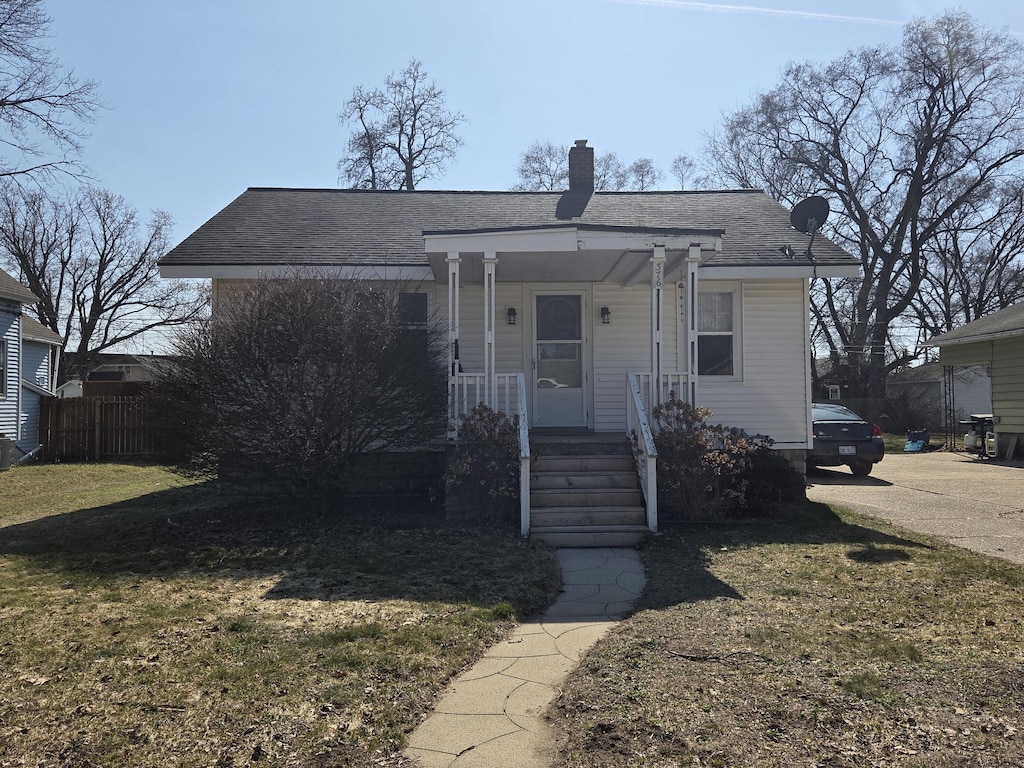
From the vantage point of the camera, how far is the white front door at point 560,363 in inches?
430

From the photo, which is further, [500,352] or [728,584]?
[500,352]

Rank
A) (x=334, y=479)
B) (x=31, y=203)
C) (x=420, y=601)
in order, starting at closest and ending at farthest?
(x=420, y=601), (x=334, y=479), (x=31, y=203)

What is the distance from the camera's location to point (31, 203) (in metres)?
33.8

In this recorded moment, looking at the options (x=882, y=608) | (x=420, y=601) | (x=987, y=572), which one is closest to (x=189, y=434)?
(x=420, y=601)

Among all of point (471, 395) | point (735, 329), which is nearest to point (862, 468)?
point (735, 329)

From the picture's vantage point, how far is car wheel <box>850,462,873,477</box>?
575 inches

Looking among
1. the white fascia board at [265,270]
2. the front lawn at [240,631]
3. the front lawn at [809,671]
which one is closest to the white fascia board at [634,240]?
the white fascia board at [265,270]

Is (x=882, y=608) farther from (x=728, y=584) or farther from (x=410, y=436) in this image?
(x=410, y=436)

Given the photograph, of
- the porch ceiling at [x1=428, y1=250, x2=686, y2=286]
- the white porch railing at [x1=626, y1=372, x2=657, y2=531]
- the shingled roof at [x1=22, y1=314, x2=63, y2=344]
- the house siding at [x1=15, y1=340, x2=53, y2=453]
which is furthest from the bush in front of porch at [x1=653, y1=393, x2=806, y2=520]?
the shingled roof at [x1=22, y1=314, x2=63, y2=344]

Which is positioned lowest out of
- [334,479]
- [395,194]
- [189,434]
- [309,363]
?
[334,479]

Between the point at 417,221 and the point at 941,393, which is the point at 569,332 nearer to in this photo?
the point at 417,221

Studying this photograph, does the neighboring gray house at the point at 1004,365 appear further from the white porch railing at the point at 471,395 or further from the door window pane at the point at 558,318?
the white porch railing at the point at 471,395

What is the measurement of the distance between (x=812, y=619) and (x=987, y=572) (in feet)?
7.57

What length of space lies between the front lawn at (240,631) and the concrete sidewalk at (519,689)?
130 mm
